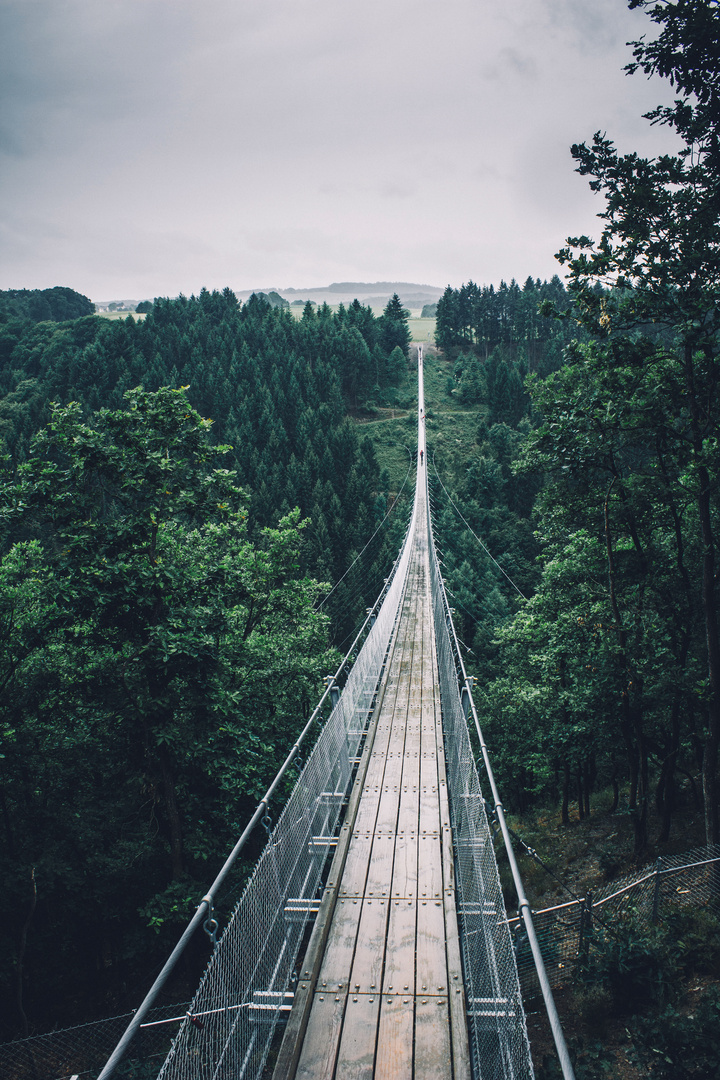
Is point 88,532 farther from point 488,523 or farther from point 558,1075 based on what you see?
point 488,523

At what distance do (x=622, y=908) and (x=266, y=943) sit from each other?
5.84 metres

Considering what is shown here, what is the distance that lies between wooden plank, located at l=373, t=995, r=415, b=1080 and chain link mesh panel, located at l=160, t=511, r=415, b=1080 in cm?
56

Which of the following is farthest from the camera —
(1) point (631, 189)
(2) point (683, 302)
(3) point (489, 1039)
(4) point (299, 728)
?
(4) point (299, 728)

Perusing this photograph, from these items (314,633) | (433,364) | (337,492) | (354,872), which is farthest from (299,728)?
(433,364)

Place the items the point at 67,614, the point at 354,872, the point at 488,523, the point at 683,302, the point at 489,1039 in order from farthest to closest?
the point at 488,523 < the point at 67,614 < the point at 683,302 < the point at 354,872 < the point at 489,1039

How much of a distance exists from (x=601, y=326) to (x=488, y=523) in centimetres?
3919

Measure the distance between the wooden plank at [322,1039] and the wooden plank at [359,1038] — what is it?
4 cm

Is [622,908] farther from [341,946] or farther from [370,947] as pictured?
[341,946]

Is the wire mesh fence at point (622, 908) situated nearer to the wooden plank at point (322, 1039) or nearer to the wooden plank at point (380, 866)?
the wooden plank at point (380, 866)

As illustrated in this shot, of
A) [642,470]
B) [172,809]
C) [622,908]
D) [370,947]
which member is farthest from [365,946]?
[642,470]

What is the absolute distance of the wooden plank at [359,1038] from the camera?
285cm

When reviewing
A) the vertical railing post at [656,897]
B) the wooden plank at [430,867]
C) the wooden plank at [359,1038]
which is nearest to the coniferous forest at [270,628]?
the vertical railing post at [656,897]

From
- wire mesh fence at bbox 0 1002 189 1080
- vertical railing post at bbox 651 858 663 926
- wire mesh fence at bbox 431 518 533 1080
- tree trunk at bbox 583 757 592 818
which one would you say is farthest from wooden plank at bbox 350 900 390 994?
tree trunk at bbox 583 757 592 818

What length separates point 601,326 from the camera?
639cm
